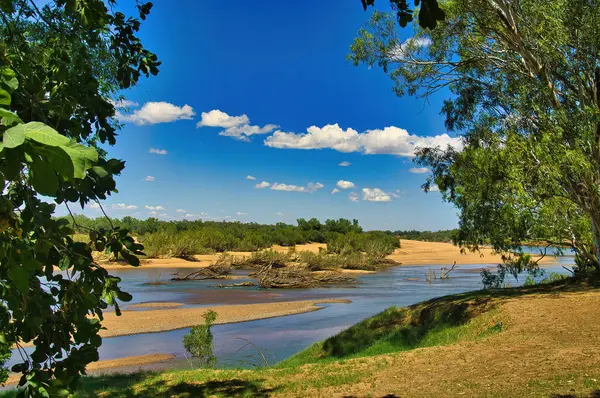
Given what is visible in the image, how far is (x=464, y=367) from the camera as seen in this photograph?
739 cm

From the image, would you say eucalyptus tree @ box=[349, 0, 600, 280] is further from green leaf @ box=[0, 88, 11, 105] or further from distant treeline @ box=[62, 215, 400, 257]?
distant treeline @ box=[62, 215, 400, 257]

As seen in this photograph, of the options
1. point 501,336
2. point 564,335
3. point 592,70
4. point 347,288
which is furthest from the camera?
point 347,288

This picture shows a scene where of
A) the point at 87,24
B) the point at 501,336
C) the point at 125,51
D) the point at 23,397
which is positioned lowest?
the point at 501,336

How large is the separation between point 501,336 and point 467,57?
30.0 ft

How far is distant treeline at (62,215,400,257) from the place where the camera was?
54312mm

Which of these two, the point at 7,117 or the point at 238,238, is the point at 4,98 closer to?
the point at 7,117

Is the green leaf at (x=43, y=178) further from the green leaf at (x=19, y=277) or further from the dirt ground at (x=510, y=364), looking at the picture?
the dirt ground at (x=510, y=364)

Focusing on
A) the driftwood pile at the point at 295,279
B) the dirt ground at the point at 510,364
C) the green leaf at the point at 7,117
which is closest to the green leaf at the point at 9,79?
the green leaf at the point at 7,117

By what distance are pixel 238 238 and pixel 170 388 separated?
2337 inches

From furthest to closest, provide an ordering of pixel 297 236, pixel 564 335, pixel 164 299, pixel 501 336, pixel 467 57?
pixel 297 236 → pixel 164 299 → pixel 467 57 → pixel 501 336 → pixel 564 335

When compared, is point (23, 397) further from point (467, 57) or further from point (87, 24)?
point (467, 57)

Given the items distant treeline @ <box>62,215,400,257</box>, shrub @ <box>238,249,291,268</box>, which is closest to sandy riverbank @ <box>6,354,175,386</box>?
shrub @ <box>238,249,291,268</box>

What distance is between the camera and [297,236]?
72.7 meters

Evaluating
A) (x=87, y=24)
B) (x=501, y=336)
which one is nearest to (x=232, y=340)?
(x=501, y=336)
